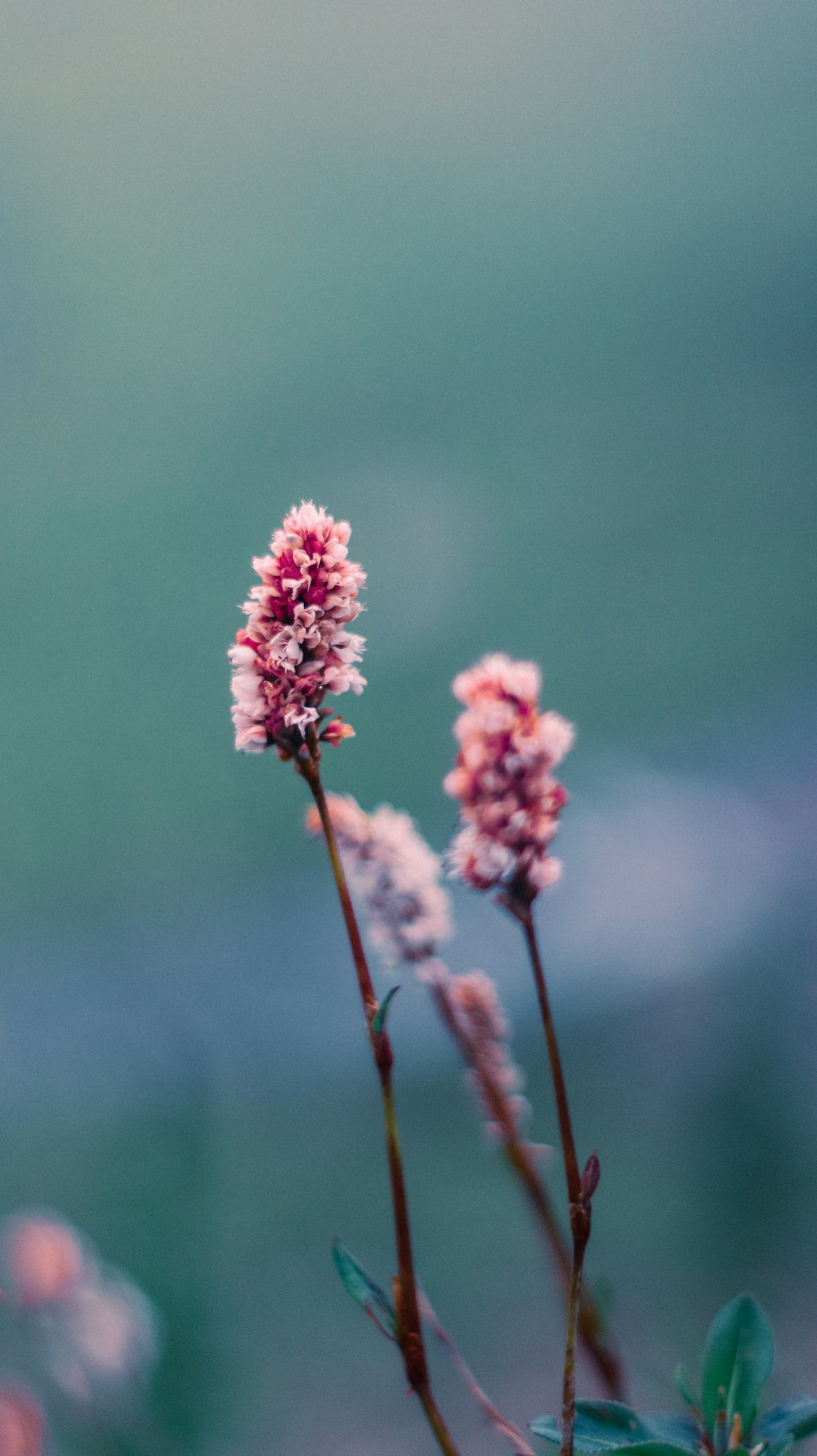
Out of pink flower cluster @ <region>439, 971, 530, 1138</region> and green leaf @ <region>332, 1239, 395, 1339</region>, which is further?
pink flower cluster @ <region>439, 971, 530, 1138</region>

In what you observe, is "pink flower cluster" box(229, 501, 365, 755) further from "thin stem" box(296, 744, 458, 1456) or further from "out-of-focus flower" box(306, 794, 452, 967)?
"out-of-focus flower" box(306, 794, 452, 967)

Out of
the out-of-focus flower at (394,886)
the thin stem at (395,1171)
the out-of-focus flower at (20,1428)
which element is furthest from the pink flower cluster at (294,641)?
the out-of-focus flower at (20,1428)

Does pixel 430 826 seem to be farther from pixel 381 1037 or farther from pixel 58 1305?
pixel 381 1037

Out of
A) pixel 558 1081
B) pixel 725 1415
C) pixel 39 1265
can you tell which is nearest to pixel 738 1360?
pixel 725 1415

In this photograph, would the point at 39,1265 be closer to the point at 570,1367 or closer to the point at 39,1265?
the point at 39,1265

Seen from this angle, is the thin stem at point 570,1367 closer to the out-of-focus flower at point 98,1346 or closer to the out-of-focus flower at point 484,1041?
the out-of-focus flower at point 484,1041

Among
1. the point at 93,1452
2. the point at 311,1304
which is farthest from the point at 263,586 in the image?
the point at 311,1304

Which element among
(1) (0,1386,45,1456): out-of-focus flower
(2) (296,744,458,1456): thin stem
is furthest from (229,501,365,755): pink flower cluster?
(1) (0,1386,45,1456): out-of-focus flower
